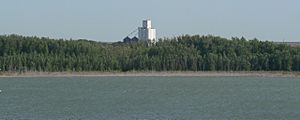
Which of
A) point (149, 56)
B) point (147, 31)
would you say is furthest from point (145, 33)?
point (149, 56)

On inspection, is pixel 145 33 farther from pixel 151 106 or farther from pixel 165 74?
pixel 151 106

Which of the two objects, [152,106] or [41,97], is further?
[41,97]

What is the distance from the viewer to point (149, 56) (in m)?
88.6

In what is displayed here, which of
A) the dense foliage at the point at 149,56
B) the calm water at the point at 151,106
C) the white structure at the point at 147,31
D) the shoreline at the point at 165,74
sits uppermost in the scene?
the white structure at the point at 147,31

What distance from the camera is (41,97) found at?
42219 millimetres

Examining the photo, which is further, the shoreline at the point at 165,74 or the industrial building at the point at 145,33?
the industrial building at the point at 145,33

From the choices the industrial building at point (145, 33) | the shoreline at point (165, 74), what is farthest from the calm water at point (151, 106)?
the industrial building at point (145, 33)

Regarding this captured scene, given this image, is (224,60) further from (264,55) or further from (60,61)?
(60,61)

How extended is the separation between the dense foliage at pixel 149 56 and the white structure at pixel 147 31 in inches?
818

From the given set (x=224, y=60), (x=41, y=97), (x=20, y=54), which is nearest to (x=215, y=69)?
(x=224, y=60)

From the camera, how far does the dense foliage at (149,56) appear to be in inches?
3324

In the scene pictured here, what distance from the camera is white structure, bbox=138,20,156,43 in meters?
115

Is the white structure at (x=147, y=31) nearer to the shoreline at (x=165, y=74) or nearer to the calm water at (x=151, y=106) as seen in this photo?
the shoreline at (x=165, y=74)

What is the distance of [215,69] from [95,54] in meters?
13.3
